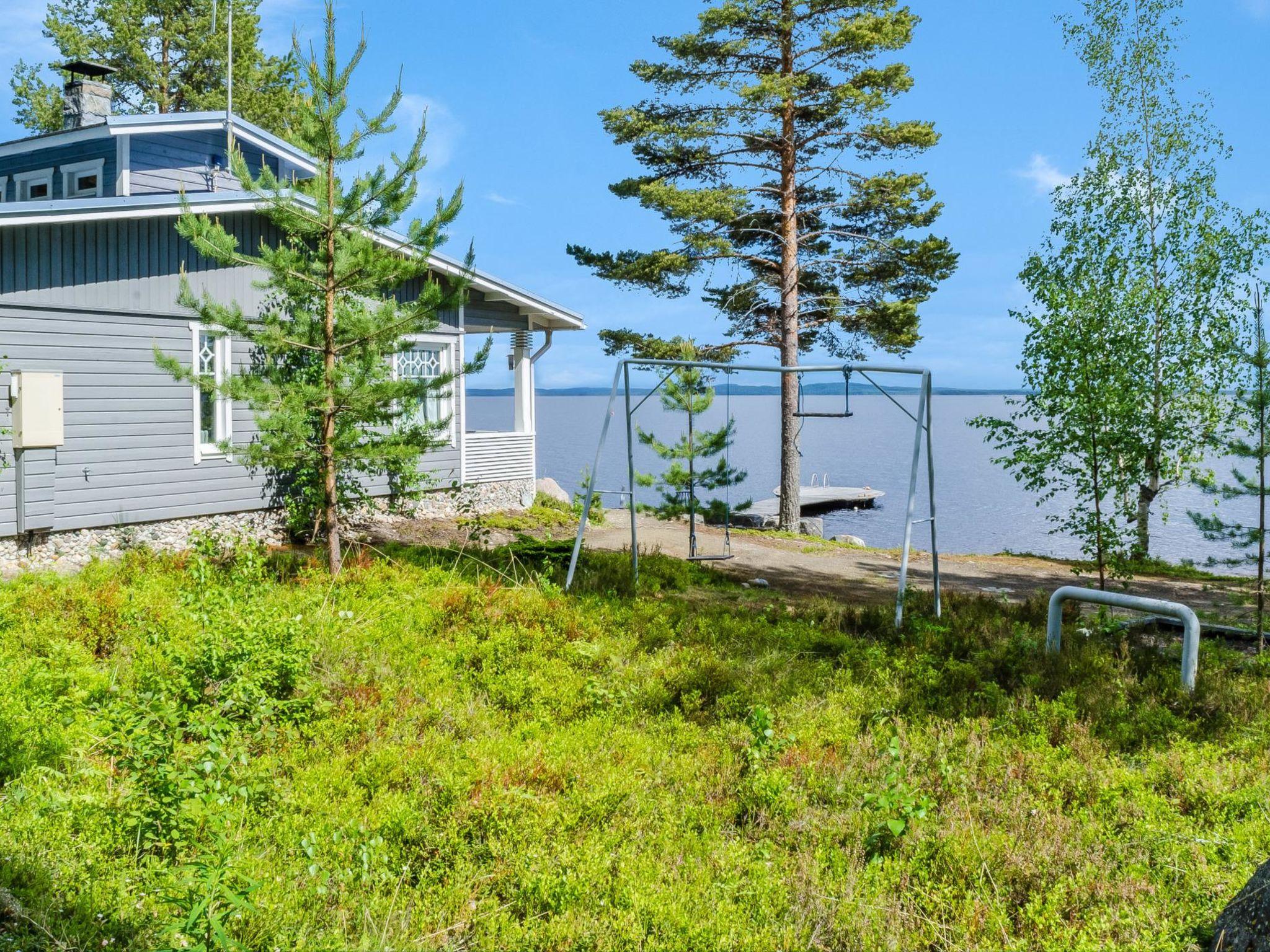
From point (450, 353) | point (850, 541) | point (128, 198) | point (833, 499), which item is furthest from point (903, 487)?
point (128, 198)

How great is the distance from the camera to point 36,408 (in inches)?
434

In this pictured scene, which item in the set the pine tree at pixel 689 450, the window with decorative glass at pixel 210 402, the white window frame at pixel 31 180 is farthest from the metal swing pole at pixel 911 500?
the white window frame at pixel 31 180

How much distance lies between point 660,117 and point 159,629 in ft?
54.5

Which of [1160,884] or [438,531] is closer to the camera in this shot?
[1160,884]

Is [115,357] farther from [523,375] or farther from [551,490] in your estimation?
[551,490]

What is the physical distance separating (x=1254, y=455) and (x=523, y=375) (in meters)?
13.2

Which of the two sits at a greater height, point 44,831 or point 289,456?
point 289,456

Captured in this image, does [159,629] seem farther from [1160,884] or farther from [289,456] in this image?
[1160,884]

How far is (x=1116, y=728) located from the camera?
6.30 metres

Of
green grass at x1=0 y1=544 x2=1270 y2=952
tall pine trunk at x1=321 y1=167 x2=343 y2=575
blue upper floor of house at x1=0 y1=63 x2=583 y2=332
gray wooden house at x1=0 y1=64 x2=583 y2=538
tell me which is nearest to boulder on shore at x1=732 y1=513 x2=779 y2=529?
blue upper floor of house at x1=0 y1=63 x2=583 y2=332

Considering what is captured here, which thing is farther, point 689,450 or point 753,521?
point 753,521

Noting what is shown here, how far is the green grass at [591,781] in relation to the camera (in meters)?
3.91

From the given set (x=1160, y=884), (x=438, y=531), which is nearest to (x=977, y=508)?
(x=438, y=531)

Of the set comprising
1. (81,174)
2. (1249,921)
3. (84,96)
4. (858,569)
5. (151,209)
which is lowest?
(858,569)
